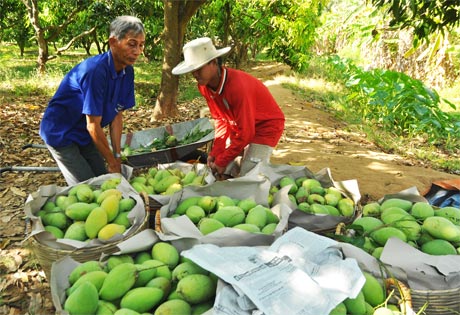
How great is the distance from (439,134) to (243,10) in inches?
386

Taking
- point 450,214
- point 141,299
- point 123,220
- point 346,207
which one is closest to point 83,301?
point 141,299

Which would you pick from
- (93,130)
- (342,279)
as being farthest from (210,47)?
(342,279)

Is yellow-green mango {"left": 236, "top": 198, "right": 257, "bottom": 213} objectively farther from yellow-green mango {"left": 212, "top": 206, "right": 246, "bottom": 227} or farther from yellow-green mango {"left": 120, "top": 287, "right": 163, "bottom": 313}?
yellow-green mango {"left": 120, "top": 287, "right": 163, "bottom": 313}

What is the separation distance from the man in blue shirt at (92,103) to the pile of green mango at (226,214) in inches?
34.5

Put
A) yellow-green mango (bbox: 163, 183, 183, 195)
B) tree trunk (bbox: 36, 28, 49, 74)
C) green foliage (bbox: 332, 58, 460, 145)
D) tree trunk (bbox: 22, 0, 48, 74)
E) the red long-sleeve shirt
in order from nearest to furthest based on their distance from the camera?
yellow-green mango (bbox: 163, 183, 183, 195) < the red long-sleeve shirt < green foliage (bbox: 332, 58, 460, 145) < tree trunk (bbox: 22, 0, 48, 74) < tree trunk (bbox: 36, 28, 49, 74)

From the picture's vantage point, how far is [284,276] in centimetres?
148

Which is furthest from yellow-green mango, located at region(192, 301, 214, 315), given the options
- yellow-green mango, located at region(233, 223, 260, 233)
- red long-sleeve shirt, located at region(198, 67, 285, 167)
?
red long-sleeve shirt, located at region(198, 67, 285, 167)

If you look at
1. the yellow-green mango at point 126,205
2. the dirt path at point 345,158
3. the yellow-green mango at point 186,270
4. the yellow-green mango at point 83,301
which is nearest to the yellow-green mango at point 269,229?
the yellow-green mango at point 186,270

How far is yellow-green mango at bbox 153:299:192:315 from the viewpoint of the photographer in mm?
1393

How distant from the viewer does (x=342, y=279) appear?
5.02 feet

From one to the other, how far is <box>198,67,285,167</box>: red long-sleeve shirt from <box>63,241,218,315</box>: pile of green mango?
5.12 ft

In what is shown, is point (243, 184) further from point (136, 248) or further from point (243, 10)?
point (243, 10)

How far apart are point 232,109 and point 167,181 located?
80 centimetres

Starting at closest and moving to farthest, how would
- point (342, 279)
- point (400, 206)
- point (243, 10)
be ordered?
point (342, 279)
point (400, 206)
point (243, 10)
